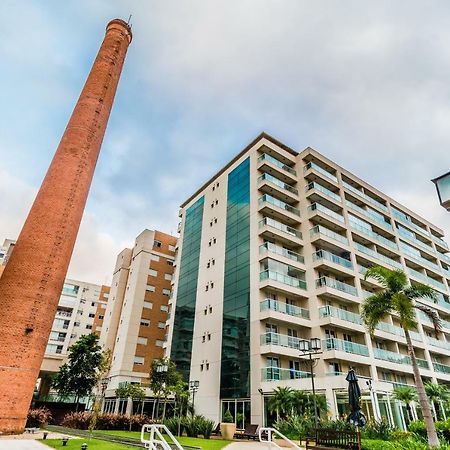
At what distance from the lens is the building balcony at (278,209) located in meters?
33.8

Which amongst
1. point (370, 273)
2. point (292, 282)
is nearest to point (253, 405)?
point (292, 282)

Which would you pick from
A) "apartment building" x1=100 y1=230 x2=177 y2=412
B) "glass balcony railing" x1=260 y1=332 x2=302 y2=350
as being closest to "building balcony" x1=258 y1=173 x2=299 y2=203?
"glass balcony railing" x1=260 y1=332 x2=302 y2=350

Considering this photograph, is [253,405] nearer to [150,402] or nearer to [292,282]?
[292,282]

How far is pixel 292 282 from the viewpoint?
1230 inches

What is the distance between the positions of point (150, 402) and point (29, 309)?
79.4 feet

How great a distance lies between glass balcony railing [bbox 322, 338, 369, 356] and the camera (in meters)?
27.6

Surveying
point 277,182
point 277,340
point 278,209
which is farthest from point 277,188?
point 277,340

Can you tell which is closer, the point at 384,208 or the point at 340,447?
the point at 340,447

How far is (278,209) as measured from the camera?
3428cm

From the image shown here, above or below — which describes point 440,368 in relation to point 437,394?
above

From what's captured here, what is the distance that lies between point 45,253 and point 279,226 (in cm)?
2033

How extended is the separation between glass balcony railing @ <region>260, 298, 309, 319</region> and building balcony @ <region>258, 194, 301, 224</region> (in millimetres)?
9124

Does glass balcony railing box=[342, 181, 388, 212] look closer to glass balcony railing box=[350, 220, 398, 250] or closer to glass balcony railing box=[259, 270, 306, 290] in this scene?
glass balcony railing box=[350, 220, 398, 250]

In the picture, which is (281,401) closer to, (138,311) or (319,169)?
(319,169)
